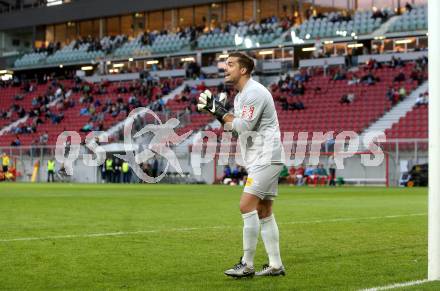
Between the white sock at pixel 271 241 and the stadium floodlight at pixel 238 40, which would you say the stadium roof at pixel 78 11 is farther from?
the white sock at pixel 271 241

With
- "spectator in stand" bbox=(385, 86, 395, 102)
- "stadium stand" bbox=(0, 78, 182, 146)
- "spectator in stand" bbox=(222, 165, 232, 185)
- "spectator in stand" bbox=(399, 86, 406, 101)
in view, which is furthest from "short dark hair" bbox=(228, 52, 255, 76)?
"stadium stand" bbox=(0, 78, 182, 146)

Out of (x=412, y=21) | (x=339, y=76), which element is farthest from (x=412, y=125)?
(x=412, y=21)

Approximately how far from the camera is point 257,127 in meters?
8.20

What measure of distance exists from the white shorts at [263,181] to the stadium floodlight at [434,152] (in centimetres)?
158

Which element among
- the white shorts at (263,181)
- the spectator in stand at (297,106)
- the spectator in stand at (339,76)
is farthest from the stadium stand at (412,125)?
the white shorts at (263,181)

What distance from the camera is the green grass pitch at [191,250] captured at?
24.8ft

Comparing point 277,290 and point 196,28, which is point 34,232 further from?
point 196,28

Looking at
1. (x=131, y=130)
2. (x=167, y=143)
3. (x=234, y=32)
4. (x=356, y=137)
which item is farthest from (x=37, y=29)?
(x=356, y=137)

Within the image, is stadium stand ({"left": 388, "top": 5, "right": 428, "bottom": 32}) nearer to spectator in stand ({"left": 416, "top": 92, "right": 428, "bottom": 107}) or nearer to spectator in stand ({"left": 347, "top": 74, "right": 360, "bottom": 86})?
spectator in stand ({"left": 347, "top": 74, "right": 360, "bottom": 86})

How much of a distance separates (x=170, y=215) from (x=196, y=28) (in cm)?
4841

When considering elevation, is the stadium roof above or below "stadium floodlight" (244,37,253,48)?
above

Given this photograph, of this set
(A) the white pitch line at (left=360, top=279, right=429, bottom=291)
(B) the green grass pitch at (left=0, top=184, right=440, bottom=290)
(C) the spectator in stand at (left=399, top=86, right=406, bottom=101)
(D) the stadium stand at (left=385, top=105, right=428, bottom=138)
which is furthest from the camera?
(C) the spectator in stand at (left=399, top=86, right=406, bottom=101)

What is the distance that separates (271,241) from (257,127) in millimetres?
1193

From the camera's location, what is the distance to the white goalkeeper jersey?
26.3ft
